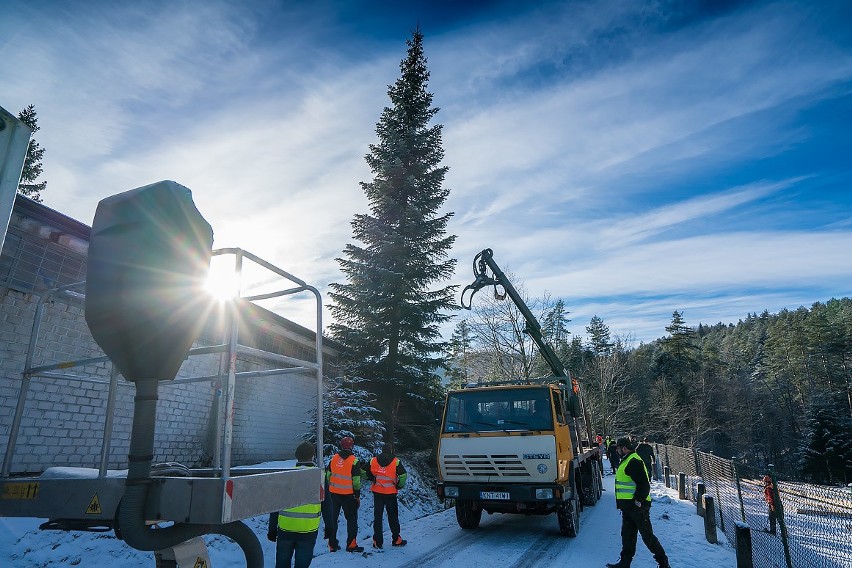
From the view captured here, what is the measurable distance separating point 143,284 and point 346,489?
6.30 meters

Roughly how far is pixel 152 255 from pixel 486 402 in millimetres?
7527

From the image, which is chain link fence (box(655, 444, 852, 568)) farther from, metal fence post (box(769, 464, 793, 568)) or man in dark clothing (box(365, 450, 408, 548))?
man in dark clothing (box(365, 450, 408, 548))

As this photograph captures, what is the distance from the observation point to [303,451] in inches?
221

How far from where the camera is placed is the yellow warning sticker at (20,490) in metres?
3.08

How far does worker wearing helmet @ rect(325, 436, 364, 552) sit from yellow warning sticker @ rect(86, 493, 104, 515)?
17.0ft

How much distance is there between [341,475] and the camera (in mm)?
7949

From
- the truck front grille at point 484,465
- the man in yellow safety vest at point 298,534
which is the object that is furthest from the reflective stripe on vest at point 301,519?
the truck front grille at point 484,465

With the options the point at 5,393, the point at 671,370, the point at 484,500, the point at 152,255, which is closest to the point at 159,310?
the point at 152,255

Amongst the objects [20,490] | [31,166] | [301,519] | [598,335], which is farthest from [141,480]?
[598,335]

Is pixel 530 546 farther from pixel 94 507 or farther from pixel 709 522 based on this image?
pixel 94 507

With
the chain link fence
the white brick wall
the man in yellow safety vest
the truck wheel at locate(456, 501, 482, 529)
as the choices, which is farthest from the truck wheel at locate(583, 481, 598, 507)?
the man in yellow safety vest

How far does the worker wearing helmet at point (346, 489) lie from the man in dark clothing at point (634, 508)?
4.01m

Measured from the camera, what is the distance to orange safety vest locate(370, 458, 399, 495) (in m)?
8.36

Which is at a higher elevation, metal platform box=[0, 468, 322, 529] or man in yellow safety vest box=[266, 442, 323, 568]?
metal platform box=[0, 468, 322, 529]
